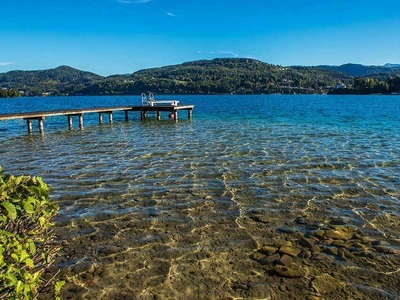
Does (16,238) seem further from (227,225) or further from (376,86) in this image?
(376,86)

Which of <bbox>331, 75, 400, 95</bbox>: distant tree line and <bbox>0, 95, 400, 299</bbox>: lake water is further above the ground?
<bbox>331, 75, 400, 95</bbox>: distant tree line

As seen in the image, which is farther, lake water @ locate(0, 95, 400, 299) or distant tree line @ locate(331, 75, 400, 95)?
distant tree line @ locate(331, 75, 400, 95)

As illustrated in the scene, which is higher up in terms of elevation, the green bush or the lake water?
the green bush

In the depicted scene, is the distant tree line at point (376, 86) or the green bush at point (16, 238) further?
the distant tree line at point (376, 86)

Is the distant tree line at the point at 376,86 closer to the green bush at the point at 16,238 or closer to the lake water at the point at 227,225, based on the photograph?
the lake water at the point at 227,225

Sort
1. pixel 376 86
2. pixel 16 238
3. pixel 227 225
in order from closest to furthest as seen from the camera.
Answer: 1. pixel 16 238
2. pixel 227 225
3. pixel 376 86

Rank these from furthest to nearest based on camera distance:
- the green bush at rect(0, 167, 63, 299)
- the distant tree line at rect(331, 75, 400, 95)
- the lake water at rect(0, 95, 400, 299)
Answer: the distant tree line at rect(331, 75, 400, 95), the lake water at rect(0, 95, 400, 299), the green bush at rect(0, 167, 63, 299)

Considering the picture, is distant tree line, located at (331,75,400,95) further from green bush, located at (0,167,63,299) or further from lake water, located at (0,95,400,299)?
green bush, located at (0,167,63,299)

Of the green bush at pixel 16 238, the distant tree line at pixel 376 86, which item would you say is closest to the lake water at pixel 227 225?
the green bush at pixel 16 238

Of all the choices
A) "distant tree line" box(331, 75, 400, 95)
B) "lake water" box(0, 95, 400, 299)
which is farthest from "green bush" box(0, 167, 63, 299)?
"distant tree line" box(331, 75, 400, 95)

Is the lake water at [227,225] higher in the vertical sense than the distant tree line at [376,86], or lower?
lower

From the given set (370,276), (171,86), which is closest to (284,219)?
(370,276)

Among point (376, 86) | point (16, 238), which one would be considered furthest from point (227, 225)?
point (376, 86)

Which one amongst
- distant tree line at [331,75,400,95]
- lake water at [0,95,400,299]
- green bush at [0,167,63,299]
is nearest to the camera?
green bush at [0,167,63,299]
